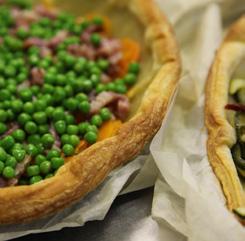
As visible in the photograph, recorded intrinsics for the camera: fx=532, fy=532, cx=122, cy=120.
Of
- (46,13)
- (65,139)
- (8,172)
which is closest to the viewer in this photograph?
(8,172)

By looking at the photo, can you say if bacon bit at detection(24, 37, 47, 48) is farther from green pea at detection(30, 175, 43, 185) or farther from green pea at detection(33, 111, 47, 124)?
green pea at detection(30, 175, 43, 185)

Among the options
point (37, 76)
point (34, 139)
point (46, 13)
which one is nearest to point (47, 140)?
point (34, 139)

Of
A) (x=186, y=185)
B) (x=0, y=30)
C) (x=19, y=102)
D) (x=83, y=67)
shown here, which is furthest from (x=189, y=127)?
(x=0, y=30)

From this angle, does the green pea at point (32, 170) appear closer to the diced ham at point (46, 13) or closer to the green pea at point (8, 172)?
the green pea at point (8, 172)

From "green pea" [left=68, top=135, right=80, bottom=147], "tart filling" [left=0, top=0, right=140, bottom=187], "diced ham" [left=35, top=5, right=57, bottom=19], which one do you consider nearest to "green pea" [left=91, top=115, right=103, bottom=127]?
"tart filling" [left=0, top=0, right=140, bottom=187]

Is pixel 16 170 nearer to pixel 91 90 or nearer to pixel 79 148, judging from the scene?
pixel 79 148

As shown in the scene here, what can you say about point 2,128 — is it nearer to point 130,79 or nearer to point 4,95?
point 4,95

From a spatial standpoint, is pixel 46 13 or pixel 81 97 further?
pixel 46 13
